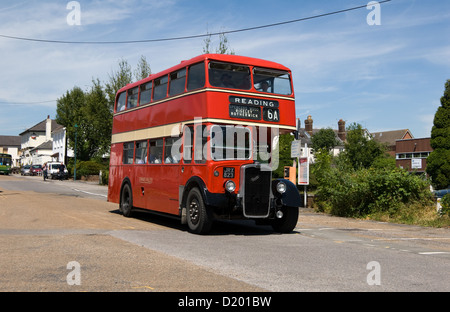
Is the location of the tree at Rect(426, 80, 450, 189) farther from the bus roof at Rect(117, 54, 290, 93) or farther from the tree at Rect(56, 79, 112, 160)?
the bus roof at Rect(117, 54, 290, 93)

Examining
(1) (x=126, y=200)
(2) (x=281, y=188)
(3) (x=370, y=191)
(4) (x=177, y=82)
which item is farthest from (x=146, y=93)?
(3) (x=370, y=191)

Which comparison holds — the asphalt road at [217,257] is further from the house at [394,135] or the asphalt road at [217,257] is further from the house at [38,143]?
the house at [38,143]

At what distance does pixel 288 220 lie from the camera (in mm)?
11734

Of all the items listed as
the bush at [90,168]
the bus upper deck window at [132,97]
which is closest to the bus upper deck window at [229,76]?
the bus upper deck window at [132,97]

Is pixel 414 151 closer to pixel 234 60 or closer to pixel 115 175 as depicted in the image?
pixel 115 175

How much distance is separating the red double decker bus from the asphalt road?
0.65 m

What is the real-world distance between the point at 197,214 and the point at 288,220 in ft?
7.50

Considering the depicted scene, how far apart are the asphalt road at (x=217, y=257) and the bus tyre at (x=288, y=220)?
23 centimetres

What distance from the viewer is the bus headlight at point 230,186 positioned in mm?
10562

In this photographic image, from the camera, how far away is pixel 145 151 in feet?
47.6

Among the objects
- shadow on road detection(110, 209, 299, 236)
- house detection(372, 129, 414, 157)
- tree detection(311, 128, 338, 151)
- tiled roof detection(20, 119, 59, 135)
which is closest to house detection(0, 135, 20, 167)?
tiled roof detection(20, 119, 59, 135)

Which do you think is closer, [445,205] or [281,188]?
[281,188]
